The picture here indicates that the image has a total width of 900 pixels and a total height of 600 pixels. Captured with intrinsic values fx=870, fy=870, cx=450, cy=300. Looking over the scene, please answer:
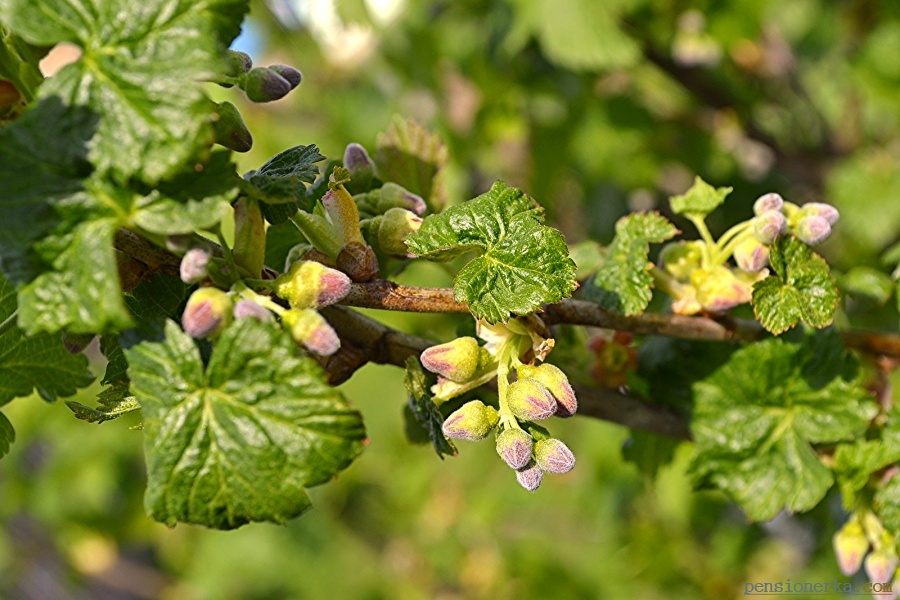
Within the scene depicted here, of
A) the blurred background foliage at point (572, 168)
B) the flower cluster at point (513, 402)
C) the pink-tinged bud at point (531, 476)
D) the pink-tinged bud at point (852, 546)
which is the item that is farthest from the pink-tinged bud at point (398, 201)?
the blurred background foliage at point (572, 168)

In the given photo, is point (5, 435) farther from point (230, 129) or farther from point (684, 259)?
point (684, 259)

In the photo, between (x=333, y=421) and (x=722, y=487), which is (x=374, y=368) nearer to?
(x=722, y=487)

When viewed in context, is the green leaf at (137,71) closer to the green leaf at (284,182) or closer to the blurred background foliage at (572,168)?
the green leaf at (284,182)

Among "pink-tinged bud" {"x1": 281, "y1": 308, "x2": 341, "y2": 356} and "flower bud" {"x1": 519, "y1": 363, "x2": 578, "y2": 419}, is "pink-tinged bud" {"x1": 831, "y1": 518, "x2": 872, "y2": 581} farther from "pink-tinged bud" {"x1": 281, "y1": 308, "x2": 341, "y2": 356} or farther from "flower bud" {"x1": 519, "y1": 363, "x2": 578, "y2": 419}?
"pink-tinged bud" {"x1": 281, "y1": 308, "x2": 341, "y2": 356}

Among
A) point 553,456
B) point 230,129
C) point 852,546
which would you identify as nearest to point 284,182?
point 230,129

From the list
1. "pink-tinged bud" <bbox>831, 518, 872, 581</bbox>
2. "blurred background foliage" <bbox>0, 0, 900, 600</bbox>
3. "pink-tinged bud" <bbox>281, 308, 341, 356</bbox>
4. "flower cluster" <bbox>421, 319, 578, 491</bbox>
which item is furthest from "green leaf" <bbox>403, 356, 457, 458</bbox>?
"blurred background foliage" <bbox>0, 0, 900, 600</bbox>

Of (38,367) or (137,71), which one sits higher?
(137,71)
